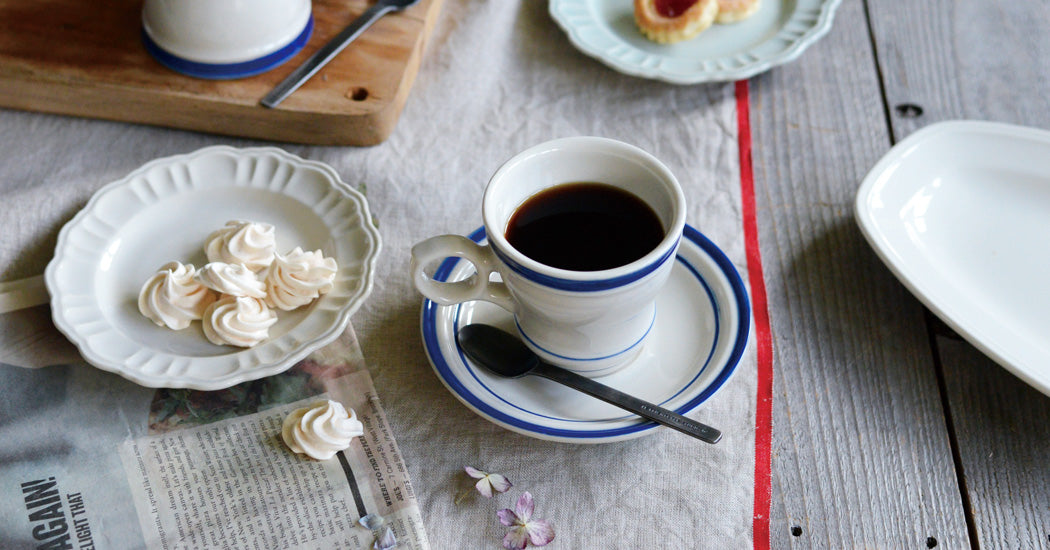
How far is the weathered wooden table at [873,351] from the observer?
2.22 ft

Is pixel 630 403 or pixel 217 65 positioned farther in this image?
pixel 217 65

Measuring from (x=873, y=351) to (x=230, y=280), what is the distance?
62 centimetres

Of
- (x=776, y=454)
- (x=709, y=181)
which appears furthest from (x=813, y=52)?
(x=776, y=454)

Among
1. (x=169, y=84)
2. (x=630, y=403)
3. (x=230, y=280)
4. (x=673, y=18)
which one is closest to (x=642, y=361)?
(x=630, y=403)

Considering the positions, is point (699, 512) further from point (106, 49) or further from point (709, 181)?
point (106, 49)

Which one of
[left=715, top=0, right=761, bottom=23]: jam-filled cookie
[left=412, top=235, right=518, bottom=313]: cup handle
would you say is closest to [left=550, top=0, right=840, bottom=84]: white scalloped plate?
[left=715, top=0, right=761, bottom=23]: jam-filled cookie

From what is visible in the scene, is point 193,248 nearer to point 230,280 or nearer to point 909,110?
point 230,280

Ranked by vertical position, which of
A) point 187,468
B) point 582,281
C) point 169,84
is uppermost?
point 582,281

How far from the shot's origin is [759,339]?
30.9 inches

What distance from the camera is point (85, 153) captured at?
96 centimetres

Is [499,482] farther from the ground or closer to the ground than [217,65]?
A: closer to the ground

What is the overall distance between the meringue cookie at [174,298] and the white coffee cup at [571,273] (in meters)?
0.23

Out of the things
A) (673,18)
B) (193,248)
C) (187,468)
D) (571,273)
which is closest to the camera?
(571,273)

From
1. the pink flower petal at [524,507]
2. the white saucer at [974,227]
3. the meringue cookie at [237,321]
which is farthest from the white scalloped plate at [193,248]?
the white saucer at [974,227]
